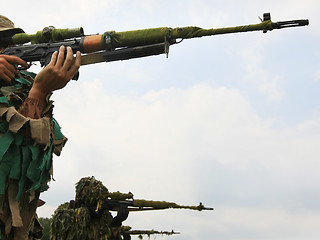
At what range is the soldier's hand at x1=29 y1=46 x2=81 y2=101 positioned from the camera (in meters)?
2.92

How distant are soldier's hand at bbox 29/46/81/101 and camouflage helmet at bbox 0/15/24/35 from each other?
24.4 inches

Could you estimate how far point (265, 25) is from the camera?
3309mm

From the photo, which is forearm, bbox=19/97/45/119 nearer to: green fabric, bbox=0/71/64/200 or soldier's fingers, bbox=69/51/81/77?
green fabric, bbox=0/71/64/200

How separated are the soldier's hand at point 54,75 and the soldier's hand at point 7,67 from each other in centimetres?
24

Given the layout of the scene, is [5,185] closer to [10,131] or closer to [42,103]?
[10,131]

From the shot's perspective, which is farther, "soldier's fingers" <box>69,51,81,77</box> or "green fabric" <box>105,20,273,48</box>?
"green fabric" <box>105,20,273,48</box>

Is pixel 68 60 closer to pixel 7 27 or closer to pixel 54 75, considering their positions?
pixel 54 75

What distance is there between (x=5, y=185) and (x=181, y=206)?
5015 millimetres

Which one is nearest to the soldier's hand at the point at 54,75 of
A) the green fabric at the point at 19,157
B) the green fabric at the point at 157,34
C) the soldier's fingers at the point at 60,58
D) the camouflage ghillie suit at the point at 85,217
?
the soldier's fingers at the point at 60,58

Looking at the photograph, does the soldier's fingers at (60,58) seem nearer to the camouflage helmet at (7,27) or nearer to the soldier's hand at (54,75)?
the soldier's hand at (54,75)

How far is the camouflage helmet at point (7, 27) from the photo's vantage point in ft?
11.2

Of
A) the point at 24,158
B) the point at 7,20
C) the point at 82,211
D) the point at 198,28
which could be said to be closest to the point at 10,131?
the point at 24,158

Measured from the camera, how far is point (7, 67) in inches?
119

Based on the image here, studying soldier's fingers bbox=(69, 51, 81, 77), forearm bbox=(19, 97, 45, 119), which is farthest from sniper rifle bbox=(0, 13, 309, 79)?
forearm bbox=(19, 97, 45, 119)
